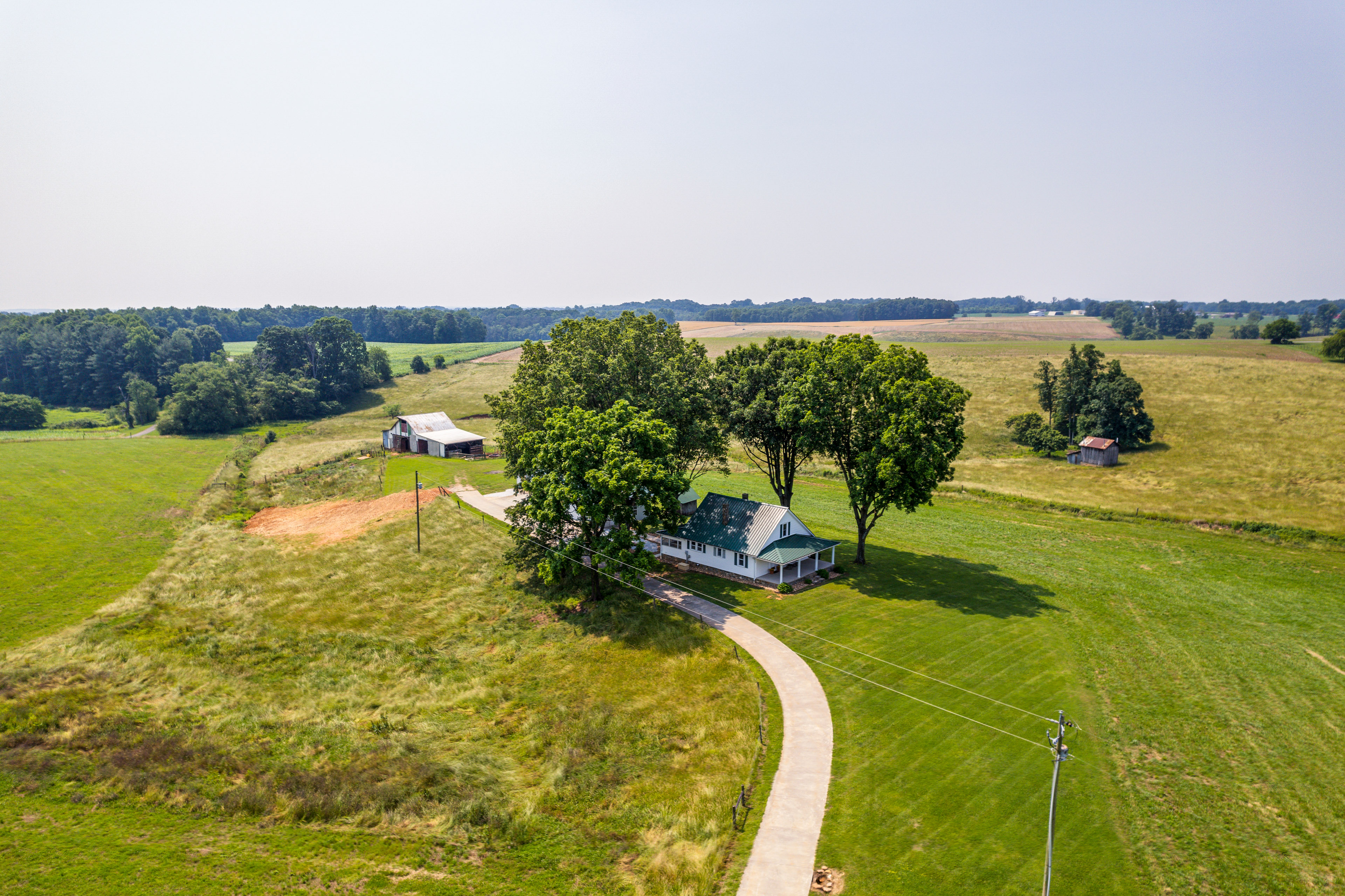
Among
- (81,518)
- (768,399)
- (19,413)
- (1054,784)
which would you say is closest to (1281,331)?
(768,399)

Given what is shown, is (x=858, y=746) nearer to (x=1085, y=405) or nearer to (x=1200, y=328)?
(x=1085, y=405)

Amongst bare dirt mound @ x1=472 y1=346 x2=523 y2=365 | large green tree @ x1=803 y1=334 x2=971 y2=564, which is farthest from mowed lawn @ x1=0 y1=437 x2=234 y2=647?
bare dirt mound @ x1=472 y1=346 x2=523 y2=365

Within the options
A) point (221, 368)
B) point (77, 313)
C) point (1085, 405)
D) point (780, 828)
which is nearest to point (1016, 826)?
point (780, 828)

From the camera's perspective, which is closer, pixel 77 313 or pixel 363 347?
pixel 363 347

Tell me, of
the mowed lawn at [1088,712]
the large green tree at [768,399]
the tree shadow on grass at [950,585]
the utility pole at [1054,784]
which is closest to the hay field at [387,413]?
the large green tree at [768,399]

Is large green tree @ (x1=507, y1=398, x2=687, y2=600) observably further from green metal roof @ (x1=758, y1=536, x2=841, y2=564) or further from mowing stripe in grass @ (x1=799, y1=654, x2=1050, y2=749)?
mowing stripe in grass @ (x1=799, y1=654, x2=1050, y2=749)
